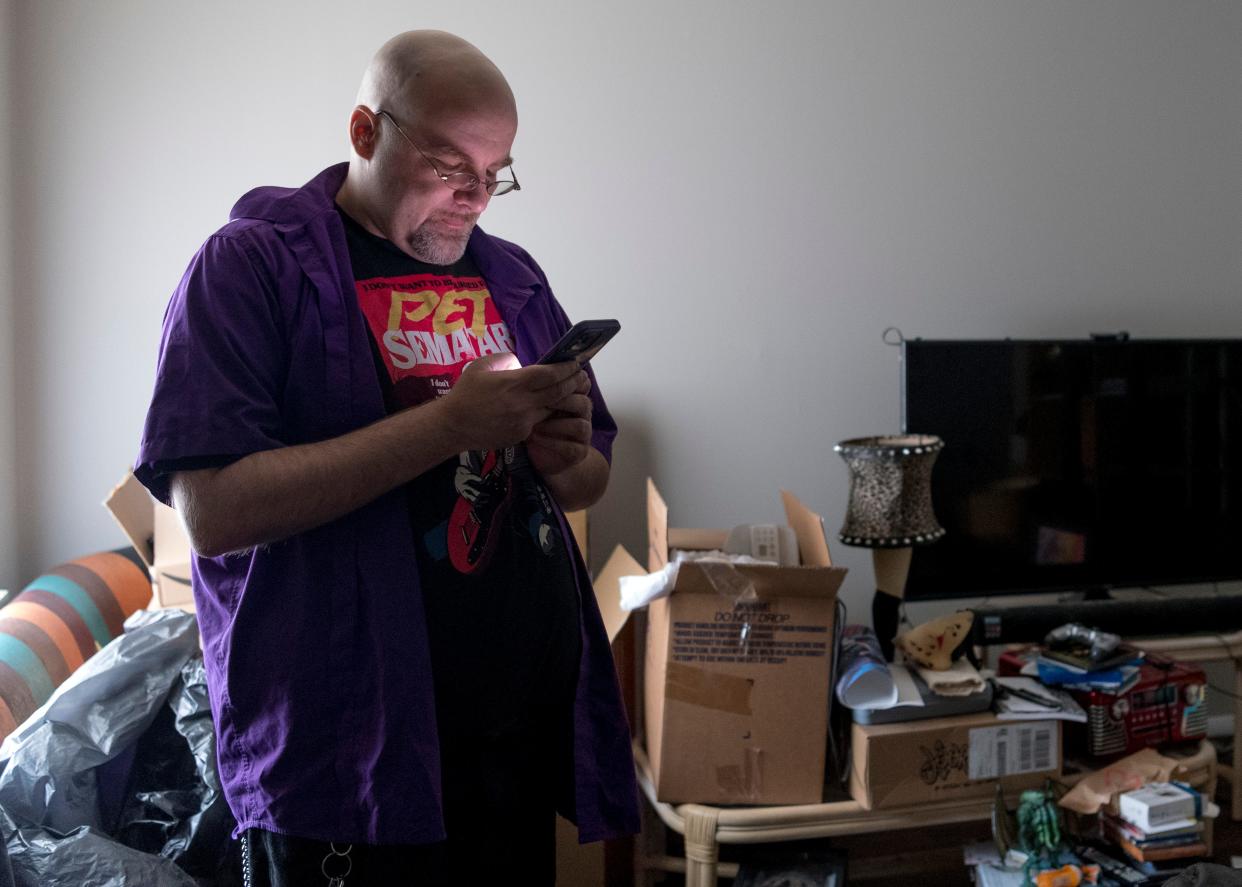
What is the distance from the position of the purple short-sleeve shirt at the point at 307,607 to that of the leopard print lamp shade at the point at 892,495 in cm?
122

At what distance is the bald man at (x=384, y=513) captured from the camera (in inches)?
36.7

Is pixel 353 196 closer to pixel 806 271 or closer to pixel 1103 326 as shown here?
pixel 806 271

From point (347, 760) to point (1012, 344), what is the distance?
181 cm

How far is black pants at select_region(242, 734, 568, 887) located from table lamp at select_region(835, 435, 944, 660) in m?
1.02

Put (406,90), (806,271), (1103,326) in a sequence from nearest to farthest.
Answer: (406,90)
(806,271)
(1103,326)

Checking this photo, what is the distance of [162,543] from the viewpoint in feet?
6.35

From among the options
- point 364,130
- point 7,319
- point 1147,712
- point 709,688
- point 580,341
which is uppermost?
point 364,130

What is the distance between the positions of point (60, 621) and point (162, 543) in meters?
0.21

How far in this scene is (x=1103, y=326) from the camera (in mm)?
2637

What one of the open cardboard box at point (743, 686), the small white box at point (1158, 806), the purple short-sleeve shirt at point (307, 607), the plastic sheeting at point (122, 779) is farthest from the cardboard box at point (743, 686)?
the purple short-sleeve shirt at point (307, 607)

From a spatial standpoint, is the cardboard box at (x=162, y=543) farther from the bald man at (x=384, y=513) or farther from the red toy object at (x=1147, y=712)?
the red toy object at (x=1147, y=712)

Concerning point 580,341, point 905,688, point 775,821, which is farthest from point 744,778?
point 580,341

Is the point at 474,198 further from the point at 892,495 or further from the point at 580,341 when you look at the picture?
the point at 892,495

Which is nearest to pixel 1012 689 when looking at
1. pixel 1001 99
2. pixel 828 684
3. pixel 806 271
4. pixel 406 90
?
pixel 828 684
